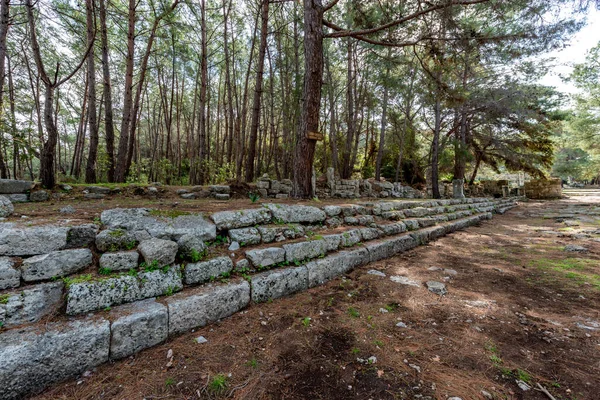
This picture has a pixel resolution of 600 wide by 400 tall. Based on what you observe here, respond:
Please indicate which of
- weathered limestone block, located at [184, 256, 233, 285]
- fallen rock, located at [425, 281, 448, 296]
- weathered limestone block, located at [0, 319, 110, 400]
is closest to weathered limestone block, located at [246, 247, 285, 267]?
weathered limestone block, located at [184, 256, 233, 285]

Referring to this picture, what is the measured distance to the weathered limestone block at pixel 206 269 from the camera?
2.08 metres

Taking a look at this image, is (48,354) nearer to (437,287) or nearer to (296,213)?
(296,213)

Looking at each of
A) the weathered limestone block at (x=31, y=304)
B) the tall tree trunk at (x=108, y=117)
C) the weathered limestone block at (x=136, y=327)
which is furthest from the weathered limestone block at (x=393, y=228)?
the tall tree trunk at (x=108, y=117)

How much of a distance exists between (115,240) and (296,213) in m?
2.11

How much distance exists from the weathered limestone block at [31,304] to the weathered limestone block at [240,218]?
133 centimetres

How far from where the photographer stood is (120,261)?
1870 millimetres

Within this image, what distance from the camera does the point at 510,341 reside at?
1.76 metres

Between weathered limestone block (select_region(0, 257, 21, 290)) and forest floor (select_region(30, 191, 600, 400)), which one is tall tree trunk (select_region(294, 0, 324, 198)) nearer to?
forest floor (select_region(30, 191, 600, 400))

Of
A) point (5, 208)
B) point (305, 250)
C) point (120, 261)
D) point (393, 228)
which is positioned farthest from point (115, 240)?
point (393, 228)

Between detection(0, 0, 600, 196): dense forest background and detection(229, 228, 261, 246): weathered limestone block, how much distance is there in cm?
214

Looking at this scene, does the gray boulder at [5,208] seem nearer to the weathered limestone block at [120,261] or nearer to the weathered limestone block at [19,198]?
the weathered limestone block at [120,261]

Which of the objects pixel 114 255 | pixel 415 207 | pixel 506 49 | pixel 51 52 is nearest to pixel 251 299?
pixel 114 255

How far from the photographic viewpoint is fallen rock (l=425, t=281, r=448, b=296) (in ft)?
8.54

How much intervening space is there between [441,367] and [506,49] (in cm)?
614
